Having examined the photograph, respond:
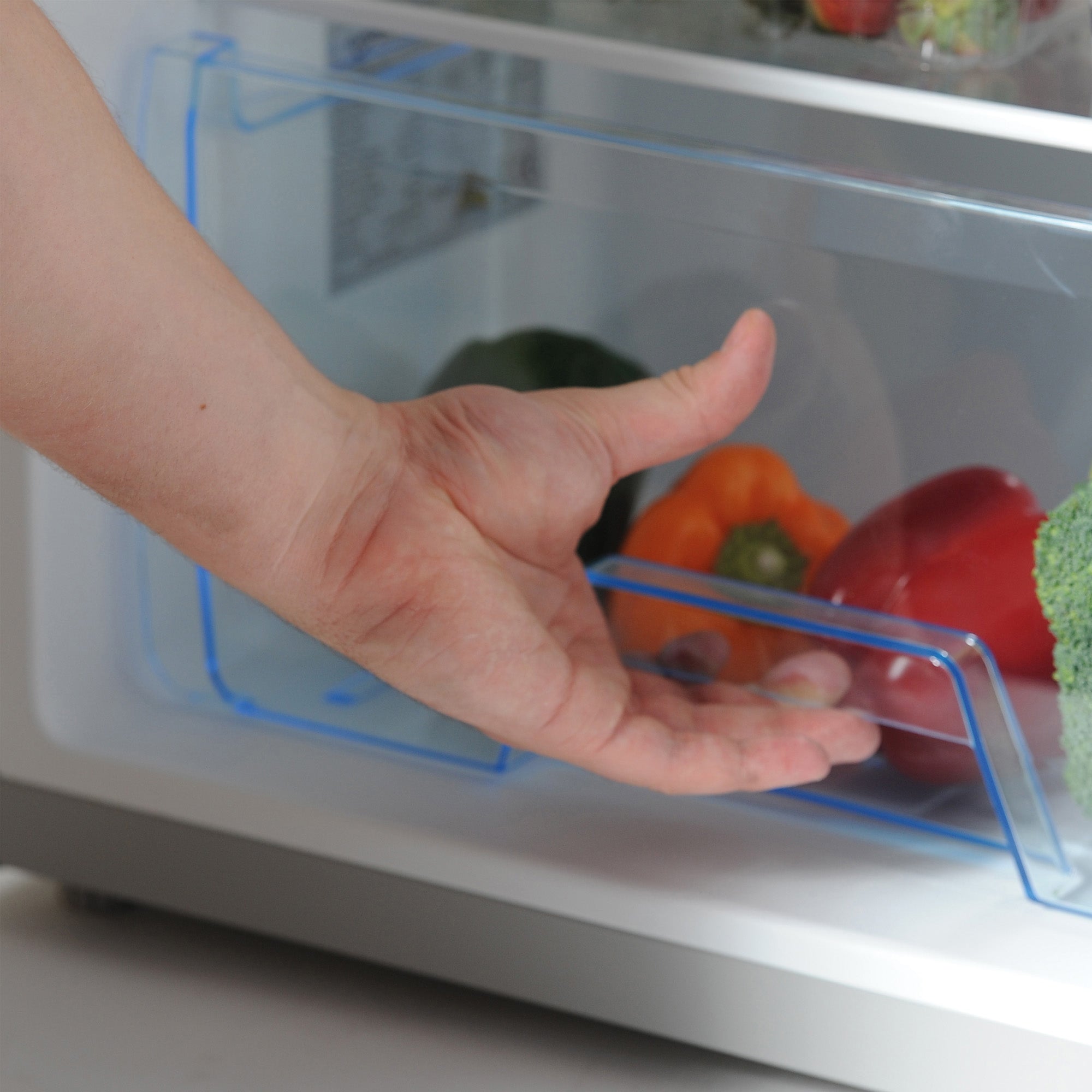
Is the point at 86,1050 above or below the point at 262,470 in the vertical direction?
below

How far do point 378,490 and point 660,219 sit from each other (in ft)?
0.68

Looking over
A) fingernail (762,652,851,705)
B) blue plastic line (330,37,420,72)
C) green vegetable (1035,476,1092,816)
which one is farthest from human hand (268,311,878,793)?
blue plastic line (330,37,420,72)

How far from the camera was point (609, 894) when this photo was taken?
0.74 meters

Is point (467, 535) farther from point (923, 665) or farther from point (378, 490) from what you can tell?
point (923, 665)

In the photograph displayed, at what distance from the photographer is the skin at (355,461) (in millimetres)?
592

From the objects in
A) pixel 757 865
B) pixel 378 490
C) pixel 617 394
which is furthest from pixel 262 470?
pixel 757 865

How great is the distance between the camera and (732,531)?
0.87 m

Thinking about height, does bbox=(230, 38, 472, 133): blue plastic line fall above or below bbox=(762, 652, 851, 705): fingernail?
above

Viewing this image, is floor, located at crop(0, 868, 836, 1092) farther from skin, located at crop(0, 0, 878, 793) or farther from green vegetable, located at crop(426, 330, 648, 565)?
green vegetable, located at crop(426, 330, 648, 565)

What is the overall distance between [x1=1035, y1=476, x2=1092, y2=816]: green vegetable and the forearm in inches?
12.6

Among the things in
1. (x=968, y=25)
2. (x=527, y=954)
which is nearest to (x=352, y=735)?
(x=527, y=954)

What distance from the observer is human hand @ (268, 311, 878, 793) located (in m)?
0.71

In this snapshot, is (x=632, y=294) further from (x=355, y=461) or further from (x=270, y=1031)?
(x=270, y=1031)

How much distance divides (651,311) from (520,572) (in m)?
0.25
